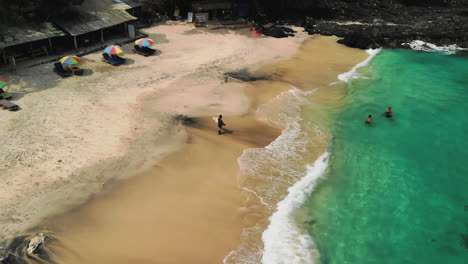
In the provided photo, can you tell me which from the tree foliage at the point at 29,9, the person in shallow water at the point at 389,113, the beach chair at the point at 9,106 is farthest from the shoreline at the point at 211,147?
the tree foliage at the point at 29,9

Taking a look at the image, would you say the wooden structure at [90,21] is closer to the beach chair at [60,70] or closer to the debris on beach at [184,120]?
the beach chair at [60,70]

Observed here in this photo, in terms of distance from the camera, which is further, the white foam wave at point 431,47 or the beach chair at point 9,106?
the white foam wave at point 431,47

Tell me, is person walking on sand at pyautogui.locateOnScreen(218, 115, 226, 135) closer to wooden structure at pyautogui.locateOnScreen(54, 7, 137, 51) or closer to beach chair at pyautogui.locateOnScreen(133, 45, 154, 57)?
beach chair at pyautogui.locateOnScreen(133, 45, 154, 57)

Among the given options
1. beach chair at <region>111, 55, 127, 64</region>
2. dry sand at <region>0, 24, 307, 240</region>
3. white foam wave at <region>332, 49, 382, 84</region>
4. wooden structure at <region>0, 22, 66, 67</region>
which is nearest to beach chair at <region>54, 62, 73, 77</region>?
dry sand at <region>0, 24, 307, 240</region>

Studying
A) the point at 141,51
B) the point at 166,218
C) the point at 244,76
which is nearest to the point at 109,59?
the point at 141,51

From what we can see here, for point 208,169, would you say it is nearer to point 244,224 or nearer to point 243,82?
point 244,224

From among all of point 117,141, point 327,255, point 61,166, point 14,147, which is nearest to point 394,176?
point 327,255
